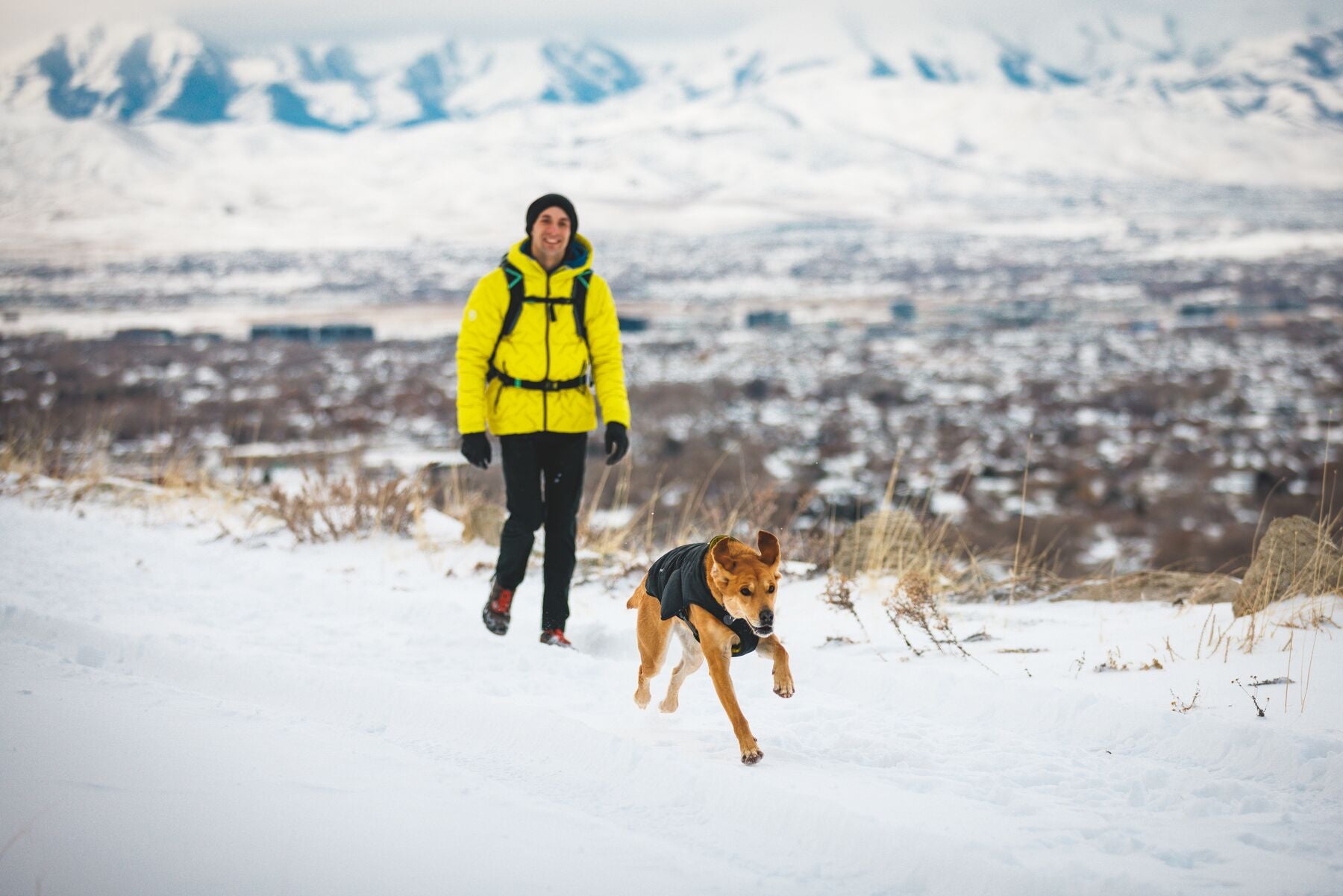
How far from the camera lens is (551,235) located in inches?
175

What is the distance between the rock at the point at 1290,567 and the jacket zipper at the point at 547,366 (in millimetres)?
3336

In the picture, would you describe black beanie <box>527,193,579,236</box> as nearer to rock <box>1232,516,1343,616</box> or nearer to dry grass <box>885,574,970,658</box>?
dry grass <box>885,574,970,658</box>

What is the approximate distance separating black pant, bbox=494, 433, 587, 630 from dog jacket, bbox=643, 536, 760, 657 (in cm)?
136

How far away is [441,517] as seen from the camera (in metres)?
7.87

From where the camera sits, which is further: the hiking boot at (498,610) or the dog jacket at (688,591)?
the hiking boot at (498,610)

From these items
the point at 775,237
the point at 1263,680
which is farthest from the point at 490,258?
the point at 1263,680

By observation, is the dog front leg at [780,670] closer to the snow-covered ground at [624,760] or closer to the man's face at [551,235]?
the snow-covered ground at [624,760]

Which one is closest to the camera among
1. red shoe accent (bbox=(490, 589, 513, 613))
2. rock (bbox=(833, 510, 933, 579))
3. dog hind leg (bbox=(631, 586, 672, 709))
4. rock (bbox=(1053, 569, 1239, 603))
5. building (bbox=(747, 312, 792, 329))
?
dog hind leg (bbox=(631, 586, 672, 709))

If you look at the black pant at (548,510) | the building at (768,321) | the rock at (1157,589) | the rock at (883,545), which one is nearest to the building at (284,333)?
the building at (768,321)

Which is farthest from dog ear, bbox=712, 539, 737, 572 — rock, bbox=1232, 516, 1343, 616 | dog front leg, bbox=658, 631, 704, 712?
rock, bbox=1232, 516, 1343, 616

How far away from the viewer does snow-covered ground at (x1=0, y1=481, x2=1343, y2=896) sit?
95.8 inches

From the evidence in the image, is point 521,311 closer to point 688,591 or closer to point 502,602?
point 502,602

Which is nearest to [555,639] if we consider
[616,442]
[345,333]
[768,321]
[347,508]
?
[616,442]

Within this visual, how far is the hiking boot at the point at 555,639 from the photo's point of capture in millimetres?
4723
